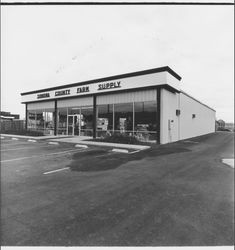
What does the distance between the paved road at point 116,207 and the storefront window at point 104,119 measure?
39.2ft

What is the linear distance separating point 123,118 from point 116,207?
14235 millimetres

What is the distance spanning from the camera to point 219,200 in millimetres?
4285

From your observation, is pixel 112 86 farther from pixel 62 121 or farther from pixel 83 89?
pixel 62 121

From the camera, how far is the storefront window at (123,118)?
1712 cm

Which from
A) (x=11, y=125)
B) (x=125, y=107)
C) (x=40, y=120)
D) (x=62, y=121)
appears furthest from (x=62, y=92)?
(x=11, y=125)

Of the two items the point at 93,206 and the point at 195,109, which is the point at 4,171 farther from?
the point at 195,109

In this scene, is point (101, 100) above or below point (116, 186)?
above

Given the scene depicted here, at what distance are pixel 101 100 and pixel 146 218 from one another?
16.0 meters

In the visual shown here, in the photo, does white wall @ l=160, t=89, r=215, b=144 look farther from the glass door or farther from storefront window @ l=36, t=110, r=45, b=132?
storefront window @ l=36, t=110, r=45, b=132

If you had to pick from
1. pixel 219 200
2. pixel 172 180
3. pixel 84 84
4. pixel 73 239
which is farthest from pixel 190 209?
pixel 84 84

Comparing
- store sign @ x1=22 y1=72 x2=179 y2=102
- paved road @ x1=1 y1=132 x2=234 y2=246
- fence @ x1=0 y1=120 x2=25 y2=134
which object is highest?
store sign @ x1=22 y1=72 x2=179 y2=102

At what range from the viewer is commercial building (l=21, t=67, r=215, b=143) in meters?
15.2

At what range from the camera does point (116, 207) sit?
3.85m

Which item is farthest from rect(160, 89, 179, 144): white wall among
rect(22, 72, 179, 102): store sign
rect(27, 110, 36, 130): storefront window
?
rect(27, 110, 36, 130): storefront window
